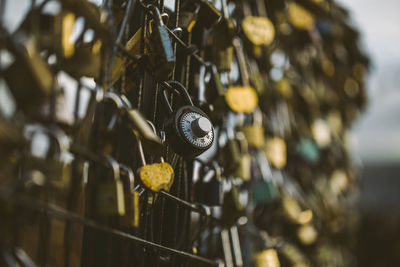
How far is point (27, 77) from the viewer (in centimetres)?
53

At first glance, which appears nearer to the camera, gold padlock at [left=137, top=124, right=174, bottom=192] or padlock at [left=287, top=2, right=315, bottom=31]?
gold padlock at [left=137, top=124, right=174, bottom=192]

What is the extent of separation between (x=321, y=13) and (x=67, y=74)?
6.26ft

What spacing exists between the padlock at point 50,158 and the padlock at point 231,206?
51 centimetres

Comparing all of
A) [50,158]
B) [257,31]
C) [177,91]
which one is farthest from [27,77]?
[257,31]

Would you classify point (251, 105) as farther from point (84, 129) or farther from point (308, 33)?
point (308, 33)

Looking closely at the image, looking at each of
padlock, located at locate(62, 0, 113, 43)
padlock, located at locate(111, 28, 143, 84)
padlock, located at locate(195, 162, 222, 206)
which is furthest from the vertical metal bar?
padlock, located at locate(62, 0, 113, 43)

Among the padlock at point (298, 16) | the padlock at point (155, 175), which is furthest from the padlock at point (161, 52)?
the padlock at point (298, 16)

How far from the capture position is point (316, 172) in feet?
7.97

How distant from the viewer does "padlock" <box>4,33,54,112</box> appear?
0.53 m

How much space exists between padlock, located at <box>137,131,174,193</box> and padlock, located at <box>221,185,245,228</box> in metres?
0.30

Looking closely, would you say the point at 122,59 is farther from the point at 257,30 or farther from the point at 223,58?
the point at 257,30

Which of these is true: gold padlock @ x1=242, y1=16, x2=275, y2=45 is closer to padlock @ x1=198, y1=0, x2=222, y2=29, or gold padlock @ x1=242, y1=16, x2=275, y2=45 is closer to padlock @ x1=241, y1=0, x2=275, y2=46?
padlock @ x1=241, y1=0, x2=275, y2=46

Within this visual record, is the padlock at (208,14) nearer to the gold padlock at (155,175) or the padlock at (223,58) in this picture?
the padlock at (223,58)

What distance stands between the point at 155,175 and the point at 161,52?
0.21 metres
